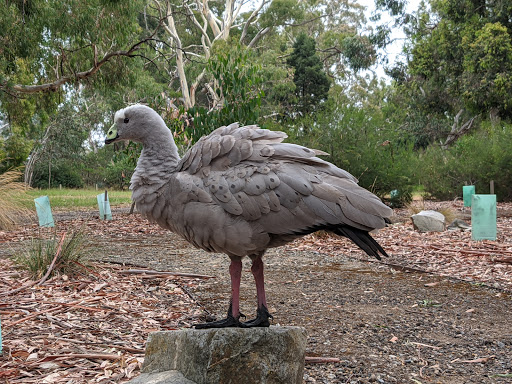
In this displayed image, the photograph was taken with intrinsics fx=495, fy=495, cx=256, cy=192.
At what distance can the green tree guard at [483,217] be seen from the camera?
8.39 metres

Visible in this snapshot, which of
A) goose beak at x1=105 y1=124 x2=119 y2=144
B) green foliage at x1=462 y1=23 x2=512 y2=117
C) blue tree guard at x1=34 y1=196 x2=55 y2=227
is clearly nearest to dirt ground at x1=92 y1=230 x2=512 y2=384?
goose beak at x1=105 y1=124 x2=119 y2=144

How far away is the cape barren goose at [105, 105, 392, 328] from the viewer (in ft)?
10.1

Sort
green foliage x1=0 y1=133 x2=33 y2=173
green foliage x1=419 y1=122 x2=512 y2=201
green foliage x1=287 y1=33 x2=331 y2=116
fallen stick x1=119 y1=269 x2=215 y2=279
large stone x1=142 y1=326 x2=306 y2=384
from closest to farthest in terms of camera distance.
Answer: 1. large stone x1=142 y1=326 x2=306 y2=384
2. fallen stick x1=119 y1=269 x2=215 y2=279
3. green foliage x1=419 y1=122 x2=512 y2=201
4. green foliage x1=0 y1=133 x2=33 y2=173
5. green foliage x1=287 y1=33 x2=331 y2=116

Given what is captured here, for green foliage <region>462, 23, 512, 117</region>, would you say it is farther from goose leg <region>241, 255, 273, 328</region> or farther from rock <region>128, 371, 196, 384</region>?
rock <region>128, 371, 196, 384</region>

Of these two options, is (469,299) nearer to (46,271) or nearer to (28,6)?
(46,271)

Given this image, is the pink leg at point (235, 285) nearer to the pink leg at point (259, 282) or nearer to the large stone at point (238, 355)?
the pink leg at point (259, 282)

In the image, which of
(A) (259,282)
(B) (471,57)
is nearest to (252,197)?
(A) (259,282)

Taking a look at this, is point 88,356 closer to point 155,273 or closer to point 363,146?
point 155,273

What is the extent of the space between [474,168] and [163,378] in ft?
52.8

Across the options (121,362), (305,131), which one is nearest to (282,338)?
(121,362)

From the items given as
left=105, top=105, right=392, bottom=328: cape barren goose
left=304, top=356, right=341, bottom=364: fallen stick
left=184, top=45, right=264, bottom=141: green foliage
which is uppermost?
left=184, top=45, right=264, bottom=141: green foliage

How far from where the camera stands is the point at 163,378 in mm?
2795

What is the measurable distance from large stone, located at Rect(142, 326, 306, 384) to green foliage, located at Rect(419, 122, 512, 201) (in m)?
15.3

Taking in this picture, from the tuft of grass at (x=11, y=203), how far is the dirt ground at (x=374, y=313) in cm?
353
